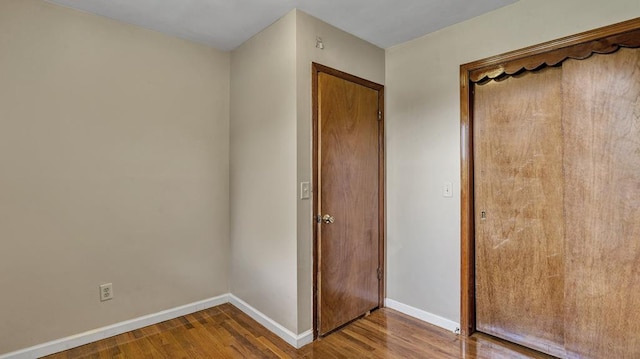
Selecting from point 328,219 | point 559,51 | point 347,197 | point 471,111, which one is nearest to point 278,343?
point 328,219

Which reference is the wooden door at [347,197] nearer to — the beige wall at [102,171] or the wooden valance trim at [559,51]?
the wooden valance trim at [559,51]

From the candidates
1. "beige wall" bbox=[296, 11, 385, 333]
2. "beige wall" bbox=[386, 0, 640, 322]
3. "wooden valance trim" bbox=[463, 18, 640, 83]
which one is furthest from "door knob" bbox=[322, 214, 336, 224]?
"wooden valance trim" bbox=[463, 18, 640, 83]

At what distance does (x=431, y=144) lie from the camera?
263cm

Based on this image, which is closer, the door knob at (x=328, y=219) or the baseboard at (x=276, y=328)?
the baseboard at (x=276, y=328)

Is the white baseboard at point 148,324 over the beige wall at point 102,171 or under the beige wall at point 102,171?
under

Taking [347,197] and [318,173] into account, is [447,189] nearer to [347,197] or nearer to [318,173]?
[347,197]

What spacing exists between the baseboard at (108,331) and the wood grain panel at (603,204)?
9.12 ft

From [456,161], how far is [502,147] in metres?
0.32

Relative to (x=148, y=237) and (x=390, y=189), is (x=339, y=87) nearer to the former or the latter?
(x=390, y=189)

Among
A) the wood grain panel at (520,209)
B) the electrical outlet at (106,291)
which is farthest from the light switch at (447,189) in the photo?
the electrical outlet at (106,291)

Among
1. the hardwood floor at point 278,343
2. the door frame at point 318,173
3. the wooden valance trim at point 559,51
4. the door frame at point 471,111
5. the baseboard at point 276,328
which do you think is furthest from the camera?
the door frame at point 318,173

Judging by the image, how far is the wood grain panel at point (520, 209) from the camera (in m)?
2.11

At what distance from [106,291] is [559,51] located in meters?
3.56

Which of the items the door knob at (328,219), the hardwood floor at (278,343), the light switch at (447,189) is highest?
the light switch at (447,189)
